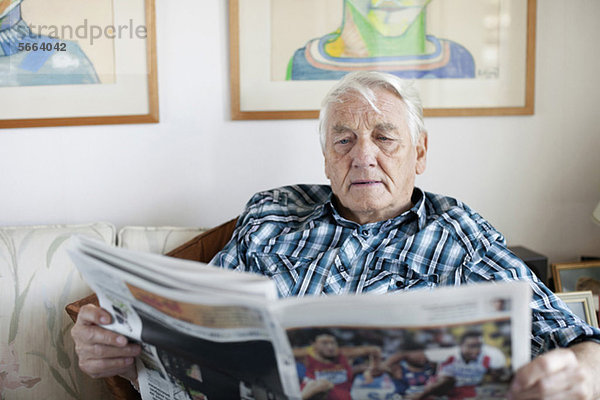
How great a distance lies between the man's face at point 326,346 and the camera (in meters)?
0.75

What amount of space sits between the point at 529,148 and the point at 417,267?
0.81m

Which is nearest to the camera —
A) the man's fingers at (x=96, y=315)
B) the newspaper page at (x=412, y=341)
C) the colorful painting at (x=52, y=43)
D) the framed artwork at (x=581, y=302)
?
the newspaper page at (x=412, y=341)

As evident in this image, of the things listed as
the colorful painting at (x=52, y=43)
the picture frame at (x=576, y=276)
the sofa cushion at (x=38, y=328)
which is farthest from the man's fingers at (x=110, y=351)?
the picture frame at (x=576, y=276)

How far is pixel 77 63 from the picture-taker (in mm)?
1630

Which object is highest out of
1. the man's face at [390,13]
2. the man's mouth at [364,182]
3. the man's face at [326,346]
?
the man's face at [390,13]

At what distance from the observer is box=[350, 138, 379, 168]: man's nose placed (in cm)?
131

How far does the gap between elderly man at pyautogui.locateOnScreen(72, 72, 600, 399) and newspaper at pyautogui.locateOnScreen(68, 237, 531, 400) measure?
Result: 46cm

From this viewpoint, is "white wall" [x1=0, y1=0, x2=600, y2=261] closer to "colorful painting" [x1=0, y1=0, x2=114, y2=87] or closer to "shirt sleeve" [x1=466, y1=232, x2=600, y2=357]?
"colorful painting" [x1=0, y1=0, x2=114, y2=87]

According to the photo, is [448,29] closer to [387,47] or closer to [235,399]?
[387,47]

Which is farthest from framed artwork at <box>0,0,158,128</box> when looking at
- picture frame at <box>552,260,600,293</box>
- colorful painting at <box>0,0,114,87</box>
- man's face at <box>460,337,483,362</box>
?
picture frame at <box>552,260,600,293</box>

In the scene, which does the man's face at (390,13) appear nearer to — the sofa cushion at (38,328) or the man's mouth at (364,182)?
the man's mouth at (364,182)

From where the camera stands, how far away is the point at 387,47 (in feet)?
5.55

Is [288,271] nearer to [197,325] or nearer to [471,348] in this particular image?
[197,325]

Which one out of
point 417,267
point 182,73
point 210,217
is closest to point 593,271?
point 417,267
